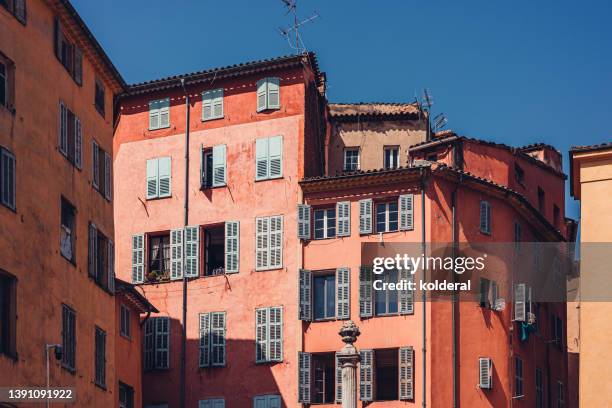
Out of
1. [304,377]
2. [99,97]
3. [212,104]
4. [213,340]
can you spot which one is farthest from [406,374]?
[99,97]

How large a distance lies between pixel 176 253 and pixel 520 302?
46.7 ft

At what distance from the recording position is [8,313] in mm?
39344

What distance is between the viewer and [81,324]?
4572cm

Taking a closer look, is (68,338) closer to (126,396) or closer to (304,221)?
(126,396)

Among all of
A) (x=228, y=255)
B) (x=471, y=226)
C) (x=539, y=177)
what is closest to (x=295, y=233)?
(x=228, y=255)

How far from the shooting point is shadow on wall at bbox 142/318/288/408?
199 ft

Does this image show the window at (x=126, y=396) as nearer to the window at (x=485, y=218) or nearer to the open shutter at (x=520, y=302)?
the window at (x=485, y=218)

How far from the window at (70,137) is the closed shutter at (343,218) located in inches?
646

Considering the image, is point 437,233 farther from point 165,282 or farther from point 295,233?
point 165,282

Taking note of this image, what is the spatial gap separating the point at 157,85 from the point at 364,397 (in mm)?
16620

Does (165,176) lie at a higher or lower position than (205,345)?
higher

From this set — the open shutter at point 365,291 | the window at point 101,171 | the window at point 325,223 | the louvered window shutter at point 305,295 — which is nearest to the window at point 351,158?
the window at point 325,223

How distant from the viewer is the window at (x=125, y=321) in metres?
54.2

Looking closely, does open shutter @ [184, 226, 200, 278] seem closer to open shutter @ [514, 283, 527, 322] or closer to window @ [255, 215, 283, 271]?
window @ [255, 215, 283, 271]
